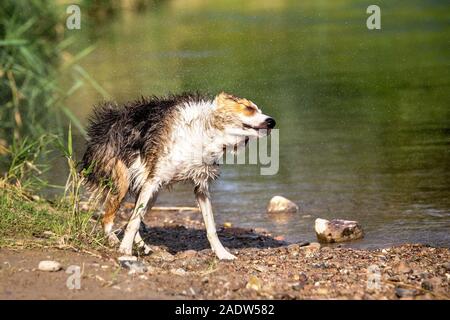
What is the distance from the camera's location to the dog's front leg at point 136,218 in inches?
A: 305

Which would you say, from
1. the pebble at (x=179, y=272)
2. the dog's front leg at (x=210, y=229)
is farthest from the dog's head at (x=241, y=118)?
the pebble at (x=179, y=272)

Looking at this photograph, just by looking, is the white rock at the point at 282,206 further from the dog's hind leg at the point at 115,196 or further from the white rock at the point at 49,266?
the white rock at the point at 49,266

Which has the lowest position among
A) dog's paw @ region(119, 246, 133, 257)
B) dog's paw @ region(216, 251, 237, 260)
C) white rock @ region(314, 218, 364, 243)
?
white rock @ region(314, 218, 364, 243)

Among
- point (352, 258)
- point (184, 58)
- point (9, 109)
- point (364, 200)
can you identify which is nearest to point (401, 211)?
point (364, 200)

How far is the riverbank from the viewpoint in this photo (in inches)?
249

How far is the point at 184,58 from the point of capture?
1881 centimetres

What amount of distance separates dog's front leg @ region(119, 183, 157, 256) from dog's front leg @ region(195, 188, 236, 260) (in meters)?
0.38

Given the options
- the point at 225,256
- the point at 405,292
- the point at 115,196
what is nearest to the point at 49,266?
the point at 115,196

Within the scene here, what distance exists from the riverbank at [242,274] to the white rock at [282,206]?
5.35ft

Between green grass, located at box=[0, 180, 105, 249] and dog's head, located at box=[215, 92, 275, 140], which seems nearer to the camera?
green grass, located at box=[0, 180, 105, 249]

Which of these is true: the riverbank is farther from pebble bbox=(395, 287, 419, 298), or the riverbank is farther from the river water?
the river water

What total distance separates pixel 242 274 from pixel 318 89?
9.25m

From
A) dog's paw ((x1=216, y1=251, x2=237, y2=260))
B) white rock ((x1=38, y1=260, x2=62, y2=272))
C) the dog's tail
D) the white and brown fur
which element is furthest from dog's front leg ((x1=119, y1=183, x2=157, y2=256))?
white rock ((x1=38, y1=260, x2=62, y2=272))
